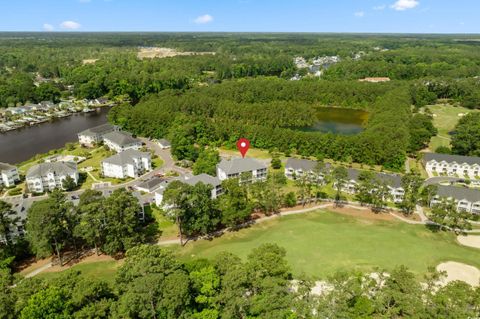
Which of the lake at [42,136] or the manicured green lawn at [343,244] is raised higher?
the lake at [42,136]

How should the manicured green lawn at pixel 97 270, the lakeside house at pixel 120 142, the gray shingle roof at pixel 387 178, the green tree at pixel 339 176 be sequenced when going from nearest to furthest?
1. the manicured green lawn at pixel 97 270
2. the green tree at pixel 339 176
3. the gray shingle roof at pixel 387 178
4. the lakeside house at pixel 120 142

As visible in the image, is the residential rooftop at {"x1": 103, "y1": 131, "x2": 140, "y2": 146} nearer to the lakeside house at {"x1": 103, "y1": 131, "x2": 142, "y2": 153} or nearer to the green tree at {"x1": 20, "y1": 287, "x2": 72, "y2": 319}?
the lakeside house at {"x1": 103, "y1": 131, "x2": 142, "y2": 153}

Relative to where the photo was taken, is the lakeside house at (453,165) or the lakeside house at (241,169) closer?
the lakeside house at (241,169)

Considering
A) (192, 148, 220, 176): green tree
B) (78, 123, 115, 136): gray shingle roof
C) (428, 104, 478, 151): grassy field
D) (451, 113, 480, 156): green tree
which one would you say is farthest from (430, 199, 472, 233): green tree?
(78, 123, 115, 136): gray shingle roof

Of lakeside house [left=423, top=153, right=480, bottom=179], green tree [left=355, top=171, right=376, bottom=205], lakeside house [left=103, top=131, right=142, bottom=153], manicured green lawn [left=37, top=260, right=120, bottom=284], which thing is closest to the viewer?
manicured green lawn [left=37, top=260, right=120, bottom=284]

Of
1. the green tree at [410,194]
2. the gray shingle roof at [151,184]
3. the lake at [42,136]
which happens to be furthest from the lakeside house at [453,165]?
the lake at [42,136]

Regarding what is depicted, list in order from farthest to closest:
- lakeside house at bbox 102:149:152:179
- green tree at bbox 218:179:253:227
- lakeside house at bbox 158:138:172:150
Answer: lakeside house at bbox 158:138:172:150
lakeside house at bbox 102:149:152:179
green tree at bbox 218:179:253:227

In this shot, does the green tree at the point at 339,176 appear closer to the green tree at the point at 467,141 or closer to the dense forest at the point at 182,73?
the green tree at the point at 467,141

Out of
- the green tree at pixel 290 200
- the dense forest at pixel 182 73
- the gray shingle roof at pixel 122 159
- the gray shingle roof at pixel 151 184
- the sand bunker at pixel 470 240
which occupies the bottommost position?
the sand bunker at pixel 470 240

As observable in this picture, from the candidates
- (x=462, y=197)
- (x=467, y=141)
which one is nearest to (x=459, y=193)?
(x=462, y=197)
